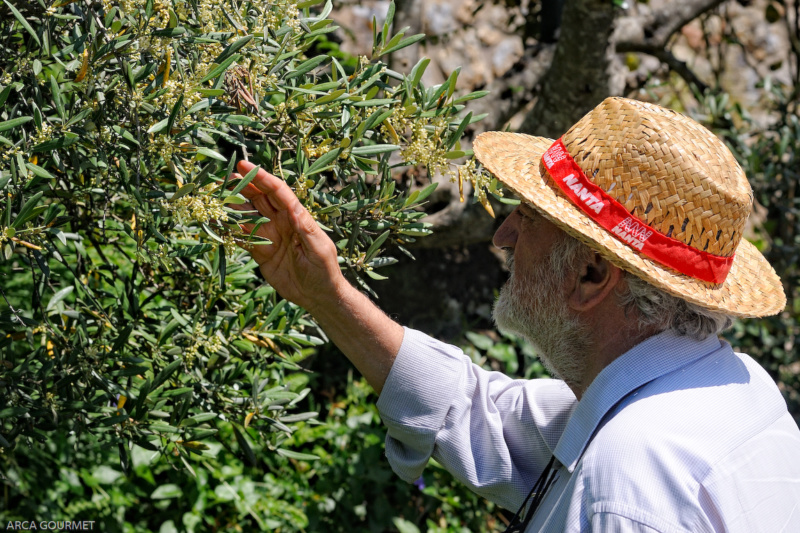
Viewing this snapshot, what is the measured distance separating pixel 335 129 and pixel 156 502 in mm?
2223

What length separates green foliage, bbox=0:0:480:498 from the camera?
5.01 feet

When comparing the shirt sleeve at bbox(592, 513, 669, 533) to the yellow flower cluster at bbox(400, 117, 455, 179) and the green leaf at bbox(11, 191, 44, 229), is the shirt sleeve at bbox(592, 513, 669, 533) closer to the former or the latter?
the yellow flower cluster at bbox(400, 117, 455, 179)

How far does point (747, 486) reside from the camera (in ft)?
5.14

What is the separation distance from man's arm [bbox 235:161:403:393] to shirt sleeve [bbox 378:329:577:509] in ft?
0.24

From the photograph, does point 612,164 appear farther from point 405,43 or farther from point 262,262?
point 262,262

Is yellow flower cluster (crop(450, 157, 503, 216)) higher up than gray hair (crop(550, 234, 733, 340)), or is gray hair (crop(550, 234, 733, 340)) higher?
yellow flower cluster (crop(450, 157, 503, 216))

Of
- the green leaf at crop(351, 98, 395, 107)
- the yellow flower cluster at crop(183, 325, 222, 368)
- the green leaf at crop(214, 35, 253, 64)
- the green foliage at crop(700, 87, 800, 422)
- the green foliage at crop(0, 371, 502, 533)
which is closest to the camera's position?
the green leaf at crop(214, 35, 253, 64)

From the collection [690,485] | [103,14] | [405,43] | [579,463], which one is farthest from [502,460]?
[103,14]

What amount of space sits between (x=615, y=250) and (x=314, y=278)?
0.73 m

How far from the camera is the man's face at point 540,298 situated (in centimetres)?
192

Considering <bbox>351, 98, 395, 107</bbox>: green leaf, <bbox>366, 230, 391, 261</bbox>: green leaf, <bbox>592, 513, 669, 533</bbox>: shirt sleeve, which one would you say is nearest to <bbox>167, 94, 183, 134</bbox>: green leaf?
<bbox>351, 98, 395, 107</bbox>: green leaf

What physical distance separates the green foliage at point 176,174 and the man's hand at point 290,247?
5 centimetres

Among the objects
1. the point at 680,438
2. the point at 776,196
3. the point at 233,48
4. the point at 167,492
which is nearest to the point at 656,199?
the point at 680,438

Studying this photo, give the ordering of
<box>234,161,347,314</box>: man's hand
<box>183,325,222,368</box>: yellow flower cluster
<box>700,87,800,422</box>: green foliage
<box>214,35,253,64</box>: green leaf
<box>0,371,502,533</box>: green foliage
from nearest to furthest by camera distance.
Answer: <box>214,35,253,64</box>: green leaf < <box>234,161,347,314</box>: man's hand < <box>183,325,222,368</box>: yellow flower cluster < <box>0,371,502,533</box>: green foliage < <box>700,87,800,422</box>: green foliage
